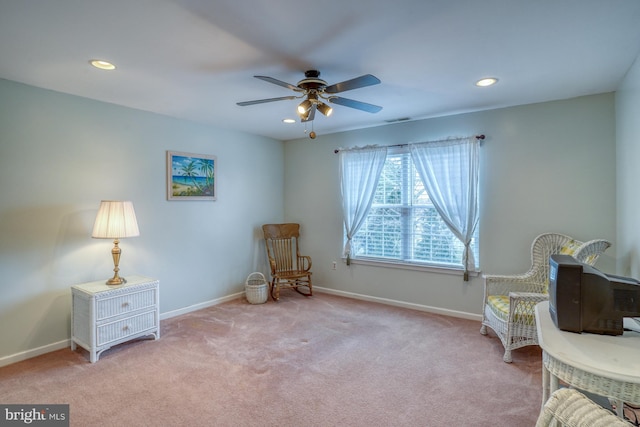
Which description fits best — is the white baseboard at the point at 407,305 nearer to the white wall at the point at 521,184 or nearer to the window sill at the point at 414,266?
the white wall at the point at 521,184

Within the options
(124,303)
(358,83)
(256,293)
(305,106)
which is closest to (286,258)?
(256,293)

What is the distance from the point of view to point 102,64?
2463 mm

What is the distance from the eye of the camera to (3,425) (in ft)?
6.69

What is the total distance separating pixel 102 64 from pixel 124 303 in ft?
6.80

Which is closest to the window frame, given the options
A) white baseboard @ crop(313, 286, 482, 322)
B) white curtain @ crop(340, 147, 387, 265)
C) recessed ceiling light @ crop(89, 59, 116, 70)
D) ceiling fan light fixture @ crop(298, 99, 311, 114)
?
white curtain @ crop(340, 147, 387, 265)

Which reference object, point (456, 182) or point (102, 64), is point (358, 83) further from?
point (456, 182)

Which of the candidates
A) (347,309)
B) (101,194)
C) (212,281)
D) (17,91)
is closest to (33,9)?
(17,91)

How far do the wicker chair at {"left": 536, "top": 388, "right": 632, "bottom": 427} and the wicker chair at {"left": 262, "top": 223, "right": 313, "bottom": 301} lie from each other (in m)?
3.74

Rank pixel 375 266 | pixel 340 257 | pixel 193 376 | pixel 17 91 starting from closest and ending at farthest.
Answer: pixel 193 376 → pixel 17 91 → pixel 375 266 → pixel 340 257

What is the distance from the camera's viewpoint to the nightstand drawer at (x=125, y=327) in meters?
2.89

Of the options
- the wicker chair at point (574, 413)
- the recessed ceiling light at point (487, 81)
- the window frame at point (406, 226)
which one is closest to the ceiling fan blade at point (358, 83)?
the recessed ceiling light at point (487, 81)

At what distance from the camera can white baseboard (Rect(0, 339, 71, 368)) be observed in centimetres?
278

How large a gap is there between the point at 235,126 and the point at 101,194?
185 centimetres

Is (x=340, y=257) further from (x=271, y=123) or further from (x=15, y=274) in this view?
(x=15, y=274)
